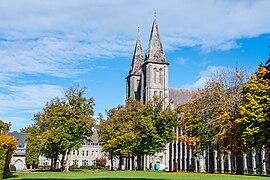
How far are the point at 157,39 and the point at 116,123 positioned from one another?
46.2m

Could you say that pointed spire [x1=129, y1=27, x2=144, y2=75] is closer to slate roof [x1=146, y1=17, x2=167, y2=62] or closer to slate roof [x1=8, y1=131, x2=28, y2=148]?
slate roof [x1=146, y1=17, x2=167, y2=62]

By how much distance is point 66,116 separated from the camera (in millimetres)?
52344

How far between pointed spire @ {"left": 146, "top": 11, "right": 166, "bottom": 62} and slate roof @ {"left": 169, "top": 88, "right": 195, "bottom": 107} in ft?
33.0

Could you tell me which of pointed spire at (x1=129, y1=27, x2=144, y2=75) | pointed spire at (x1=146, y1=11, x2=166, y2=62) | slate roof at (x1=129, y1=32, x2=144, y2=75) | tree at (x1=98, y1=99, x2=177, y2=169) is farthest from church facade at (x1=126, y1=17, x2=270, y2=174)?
tree at (x1=98, y1=99, x2=177, y2=169)

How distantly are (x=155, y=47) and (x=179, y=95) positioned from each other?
15498 millimetres

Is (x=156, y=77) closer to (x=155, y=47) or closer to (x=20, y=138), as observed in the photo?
(x=155, y=47)

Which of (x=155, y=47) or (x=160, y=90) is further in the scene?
(x=155, y=47)

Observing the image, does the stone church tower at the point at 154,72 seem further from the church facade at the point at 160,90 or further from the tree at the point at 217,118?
the tree at the point at 217,118

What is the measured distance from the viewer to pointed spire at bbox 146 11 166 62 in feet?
331

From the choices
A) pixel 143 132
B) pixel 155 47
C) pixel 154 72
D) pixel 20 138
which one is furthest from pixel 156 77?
pixel 143 132

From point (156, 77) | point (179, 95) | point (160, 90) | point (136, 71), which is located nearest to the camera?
point (160, 90)

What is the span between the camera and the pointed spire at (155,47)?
101 meters

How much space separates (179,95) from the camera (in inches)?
4131

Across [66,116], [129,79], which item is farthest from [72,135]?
[129,79]
